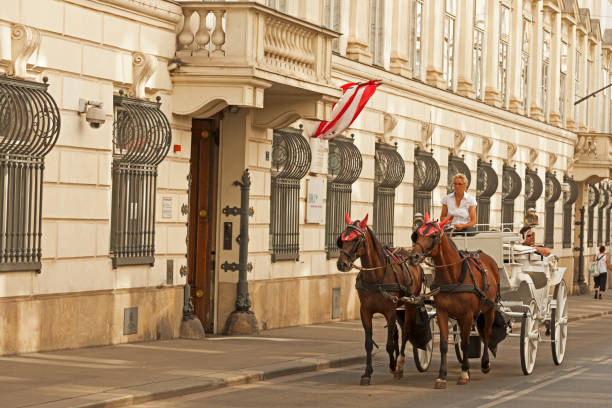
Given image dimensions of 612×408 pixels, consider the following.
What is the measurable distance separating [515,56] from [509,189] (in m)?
4.36

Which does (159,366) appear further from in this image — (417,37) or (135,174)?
(417,37)

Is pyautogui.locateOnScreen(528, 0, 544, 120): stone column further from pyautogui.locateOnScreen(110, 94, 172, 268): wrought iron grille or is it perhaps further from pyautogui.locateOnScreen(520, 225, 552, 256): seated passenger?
pyautogui.locateOnScreen(110, 94, 172, 268): wrought iron grille

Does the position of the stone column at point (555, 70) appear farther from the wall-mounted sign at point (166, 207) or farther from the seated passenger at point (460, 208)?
the seated passenger at point (460, 208)

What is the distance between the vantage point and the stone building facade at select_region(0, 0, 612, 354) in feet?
57.1

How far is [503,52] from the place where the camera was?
131ft

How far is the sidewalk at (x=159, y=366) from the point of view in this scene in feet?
43.5

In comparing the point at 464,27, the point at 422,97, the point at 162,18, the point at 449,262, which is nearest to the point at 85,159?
the point at 162,18

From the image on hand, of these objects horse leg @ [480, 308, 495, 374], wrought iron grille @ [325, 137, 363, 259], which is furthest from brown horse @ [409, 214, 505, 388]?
wrought iron grille @ [325, 137, 363, 259]

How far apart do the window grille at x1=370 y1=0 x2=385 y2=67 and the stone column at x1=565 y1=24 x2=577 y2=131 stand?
20.6 m

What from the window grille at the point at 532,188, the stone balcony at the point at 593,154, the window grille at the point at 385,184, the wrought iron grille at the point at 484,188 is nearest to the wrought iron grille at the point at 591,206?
the stone balcony at the point at 593,154

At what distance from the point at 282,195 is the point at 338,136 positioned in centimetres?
269

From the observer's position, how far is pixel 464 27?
3550cm

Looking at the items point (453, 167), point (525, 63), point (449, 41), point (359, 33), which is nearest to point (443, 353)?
point (359, 33)

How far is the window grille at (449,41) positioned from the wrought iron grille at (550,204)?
36.6ft
